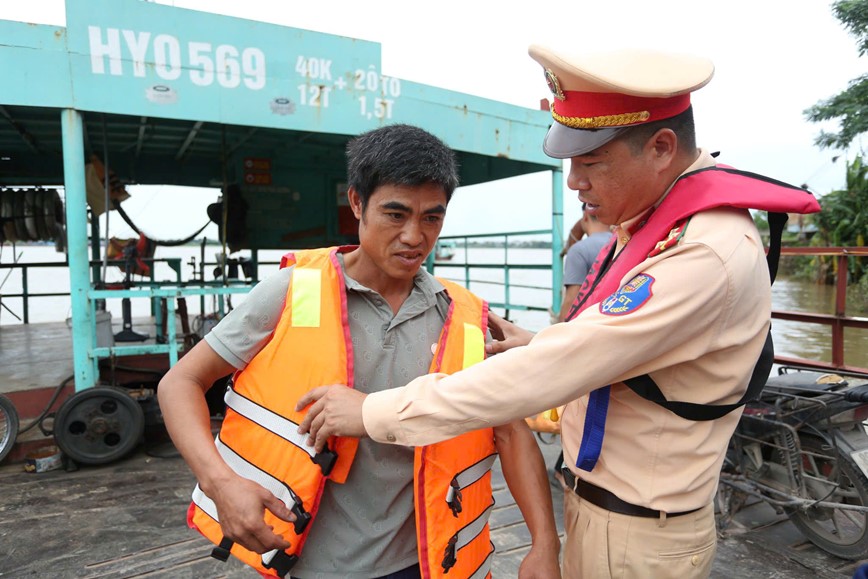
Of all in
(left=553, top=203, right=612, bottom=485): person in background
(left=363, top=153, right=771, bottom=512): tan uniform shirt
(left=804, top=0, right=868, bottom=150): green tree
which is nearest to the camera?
(left=363, top=153, right=771, bottom=512): tan uniform shirt

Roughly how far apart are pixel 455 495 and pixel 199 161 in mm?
8328

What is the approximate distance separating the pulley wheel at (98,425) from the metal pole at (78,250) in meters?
0.15

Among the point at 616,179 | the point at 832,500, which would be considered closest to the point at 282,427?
the point at 616,179

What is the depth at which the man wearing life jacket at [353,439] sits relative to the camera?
1288 mm

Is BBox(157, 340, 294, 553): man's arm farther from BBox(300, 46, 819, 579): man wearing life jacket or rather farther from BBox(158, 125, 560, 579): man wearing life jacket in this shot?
BBox(300, 46, 819, 579): man wearing life jacket

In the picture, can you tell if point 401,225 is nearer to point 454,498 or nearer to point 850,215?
point 454,498

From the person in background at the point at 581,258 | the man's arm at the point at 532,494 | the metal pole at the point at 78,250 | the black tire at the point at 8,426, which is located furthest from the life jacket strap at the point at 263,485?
the black tire at the point at 8,426

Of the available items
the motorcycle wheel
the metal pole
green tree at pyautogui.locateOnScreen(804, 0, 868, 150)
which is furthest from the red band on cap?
green tree at pyautogui.locateOnScreen(804, 0, 868, 150)

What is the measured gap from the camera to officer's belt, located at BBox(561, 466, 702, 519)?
4.05 feet

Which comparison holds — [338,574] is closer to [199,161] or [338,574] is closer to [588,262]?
[588,262]

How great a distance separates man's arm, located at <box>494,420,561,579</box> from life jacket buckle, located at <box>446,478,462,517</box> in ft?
0.54

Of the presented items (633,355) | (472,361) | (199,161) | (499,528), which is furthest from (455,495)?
(199,161)

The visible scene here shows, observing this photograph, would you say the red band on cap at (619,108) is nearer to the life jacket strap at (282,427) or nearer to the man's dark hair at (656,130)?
the man's dark hair at (656,130)

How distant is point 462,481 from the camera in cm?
139
